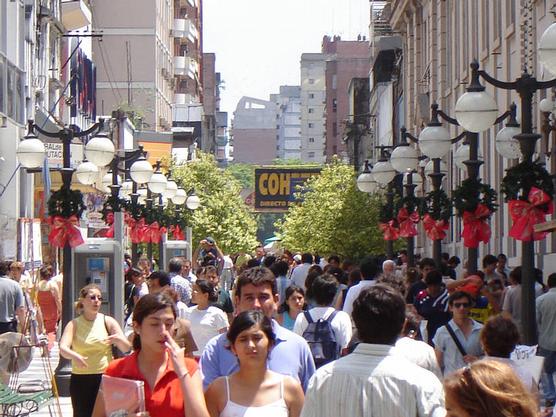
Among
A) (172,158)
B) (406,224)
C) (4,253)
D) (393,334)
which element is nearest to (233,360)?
(393,334)

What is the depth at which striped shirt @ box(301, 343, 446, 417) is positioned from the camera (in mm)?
6457

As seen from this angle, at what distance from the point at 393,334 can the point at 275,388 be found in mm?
835

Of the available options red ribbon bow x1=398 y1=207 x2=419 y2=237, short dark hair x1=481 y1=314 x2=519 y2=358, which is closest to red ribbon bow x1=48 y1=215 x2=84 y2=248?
red ribbon bow x1=398 y1=207 x2=419 y2=237

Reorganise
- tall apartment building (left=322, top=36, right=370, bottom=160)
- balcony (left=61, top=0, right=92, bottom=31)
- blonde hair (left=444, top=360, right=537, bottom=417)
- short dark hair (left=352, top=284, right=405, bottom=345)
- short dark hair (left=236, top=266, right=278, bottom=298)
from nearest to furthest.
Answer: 1. blonde hair (left=444, top=360, right=537, bottom=417)
2. short dark hair (left=352, top=284, right=405, bottom=345)
3. short dark hair (left=236, top=266, right=278, bottom=298)
4. balcony (left=61, top=0, right=92, bottom=31)
5. tall apartment building (left=322, top=36, right=370, bottom=160)

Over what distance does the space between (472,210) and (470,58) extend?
2069 centimetres

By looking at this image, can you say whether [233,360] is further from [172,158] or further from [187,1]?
[187,1]

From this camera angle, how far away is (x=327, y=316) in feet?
37.3

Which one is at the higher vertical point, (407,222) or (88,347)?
(407,222)

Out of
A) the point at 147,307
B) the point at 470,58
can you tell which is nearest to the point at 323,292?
the point at 147,307

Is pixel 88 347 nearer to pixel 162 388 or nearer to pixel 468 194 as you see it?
pixel 162 388

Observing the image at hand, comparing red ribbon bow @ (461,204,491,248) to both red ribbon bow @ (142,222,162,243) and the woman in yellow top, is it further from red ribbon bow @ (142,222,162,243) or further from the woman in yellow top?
red ribbon bow @ (142,222,162,243)

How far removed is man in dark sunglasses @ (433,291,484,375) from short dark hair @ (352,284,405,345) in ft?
11.6

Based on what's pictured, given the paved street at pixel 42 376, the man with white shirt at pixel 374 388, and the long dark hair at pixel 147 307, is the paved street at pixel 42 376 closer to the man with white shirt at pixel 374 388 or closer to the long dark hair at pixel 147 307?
the long dark hair at pixel 147 307

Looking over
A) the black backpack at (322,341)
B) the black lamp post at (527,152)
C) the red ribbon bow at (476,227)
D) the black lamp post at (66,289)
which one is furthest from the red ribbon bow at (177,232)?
the black backpack at (322,341)
